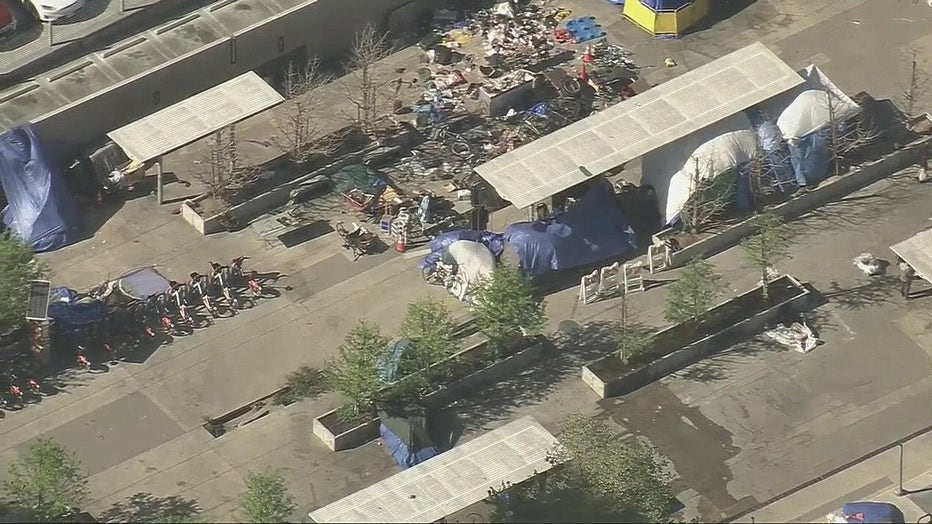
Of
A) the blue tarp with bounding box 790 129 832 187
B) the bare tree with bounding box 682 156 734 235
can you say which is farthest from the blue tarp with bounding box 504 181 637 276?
the blue tarp with bounding box 790 129 832 187

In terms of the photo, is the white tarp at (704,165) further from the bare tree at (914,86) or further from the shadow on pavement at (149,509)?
the shadow on pavement at (149,509)

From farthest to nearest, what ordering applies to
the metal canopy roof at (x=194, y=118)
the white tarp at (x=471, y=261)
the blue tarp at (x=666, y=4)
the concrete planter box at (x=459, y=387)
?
the blue tarp at (x=666, y=4) → the metal canopy roof at (x=194, y=118) → the white tarp at (x=471, y=261) → the concrete planter box at (x=459, y=387)

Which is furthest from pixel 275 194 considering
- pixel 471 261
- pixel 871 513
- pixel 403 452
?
pixel 871 513

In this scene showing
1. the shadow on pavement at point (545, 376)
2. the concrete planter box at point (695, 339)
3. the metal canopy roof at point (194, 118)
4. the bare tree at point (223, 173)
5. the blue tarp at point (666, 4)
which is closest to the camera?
the shadow on pavement at point (545, 376)

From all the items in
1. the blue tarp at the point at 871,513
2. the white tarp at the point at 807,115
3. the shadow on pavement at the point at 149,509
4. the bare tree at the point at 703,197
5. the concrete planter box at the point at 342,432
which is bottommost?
the shadow on pavement at the point at 149,509

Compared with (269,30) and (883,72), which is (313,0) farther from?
(883,72)

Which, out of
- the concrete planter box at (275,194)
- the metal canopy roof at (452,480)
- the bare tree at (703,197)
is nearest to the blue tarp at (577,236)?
the bare tree at (703,197)

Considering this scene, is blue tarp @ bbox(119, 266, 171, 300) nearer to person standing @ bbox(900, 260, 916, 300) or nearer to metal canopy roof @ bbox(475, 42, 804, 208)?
metal canopy roof @ bbox(475, 42, 804, 208)
